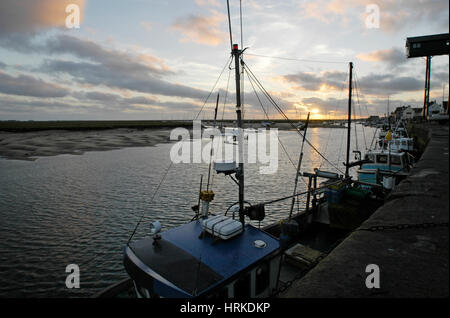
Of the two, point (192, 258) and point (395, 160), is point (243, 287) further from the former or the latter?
point (395, 160)

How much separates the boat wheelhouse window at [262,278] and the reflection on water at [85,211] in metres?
9.38

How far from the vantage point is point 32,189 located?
29453mm

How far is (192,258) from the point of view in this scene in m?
8.23

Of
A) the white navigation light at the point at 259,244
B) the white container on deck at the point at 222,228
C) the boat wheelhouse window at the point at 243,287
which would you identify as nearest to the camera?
the boat wheelhouse window at the point at 243,287

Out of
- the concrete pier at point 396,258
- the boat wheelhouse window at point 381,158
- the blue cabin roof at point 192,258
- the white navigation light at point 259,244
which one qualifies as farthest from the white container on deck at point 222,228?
the boat wheelhouse window at point 381,158

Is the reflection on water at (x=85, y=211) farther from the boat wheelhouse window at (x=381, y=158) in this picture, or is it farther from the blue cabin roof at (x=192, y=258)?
the boat wheelhouse window at (x=381, y=158)

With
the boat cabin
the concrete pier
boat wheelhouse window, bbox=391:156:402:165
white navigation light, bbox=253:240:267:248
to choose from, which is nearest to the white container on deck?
white navigation light, bbox=253:240:267:248

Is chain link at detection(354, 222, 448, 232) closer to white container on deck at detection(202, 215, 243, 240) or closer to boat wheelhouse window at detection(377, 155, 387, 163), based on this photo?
white container on deck at detection(202, 215, 243, 240)

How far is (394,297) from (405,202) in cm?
292

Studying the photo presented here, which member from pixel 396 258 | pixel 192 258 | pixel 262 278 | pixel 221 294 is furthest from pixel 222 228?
pixel 396 258

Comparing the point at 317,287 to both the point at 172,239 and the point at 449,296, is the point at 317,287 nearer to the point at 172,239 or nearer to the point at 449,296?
the point at 449,296

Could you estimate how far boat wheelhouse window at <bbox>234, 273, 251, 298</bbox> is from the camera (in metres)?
7.81

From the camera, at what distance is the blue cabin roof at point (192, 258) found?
23.4 feet
